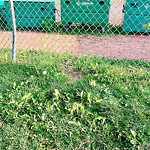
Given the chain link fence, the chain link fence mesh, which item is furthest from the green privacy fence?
the chain link fence mesh

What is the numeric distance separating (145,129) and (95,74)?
3.10ft

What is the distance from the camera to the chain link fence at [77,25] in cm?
442

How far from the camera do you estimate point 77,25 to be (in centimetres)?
531

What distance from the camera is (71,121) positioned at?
2.22 metres

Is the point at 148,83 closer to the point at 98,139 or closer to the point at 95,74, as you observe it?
the point at 95,74

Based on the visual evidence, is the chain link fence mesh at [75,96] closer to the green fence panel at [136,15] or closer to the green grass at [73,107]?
the green grass at [73,107]

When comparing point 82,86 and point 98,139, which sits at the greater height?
point 82,86

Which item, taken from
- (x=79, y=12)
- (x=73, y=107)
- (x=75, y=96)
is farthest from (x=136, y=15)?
(x=73, y=107)

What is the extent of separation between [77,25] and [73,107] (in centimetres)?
328

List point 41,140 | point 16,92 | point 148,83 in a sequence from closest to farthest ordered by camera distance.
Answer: point 41,140 → point 16,92 → point 148,83

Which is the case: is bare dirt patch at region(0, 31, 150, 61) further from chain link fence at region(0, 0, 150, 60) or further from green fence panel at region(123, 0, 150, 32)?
green fence panel at region(123, 0, 150, 32)

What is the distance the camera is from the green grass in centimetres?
209

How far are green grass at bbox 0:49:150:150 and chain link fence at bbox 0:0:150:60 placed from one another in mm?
1372

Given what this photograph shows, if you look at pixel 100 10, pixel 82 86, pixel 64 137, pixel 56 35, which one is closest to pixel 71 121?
pixel 64 137
